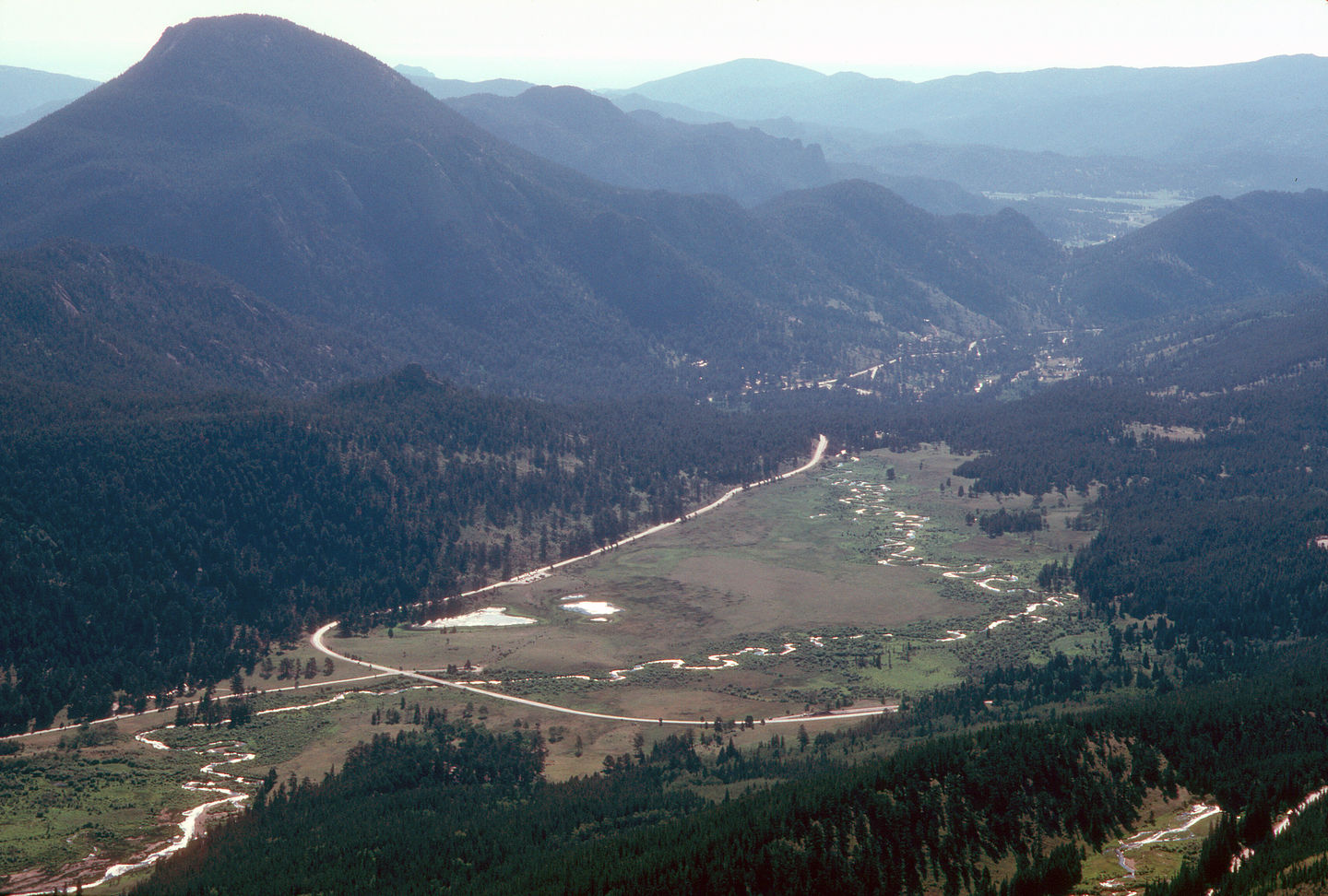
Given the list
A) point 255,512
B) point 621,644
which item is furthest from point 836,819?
point 255,512

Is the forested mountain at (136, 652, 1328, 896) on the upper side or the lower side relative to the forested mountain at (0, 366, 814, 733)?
lower

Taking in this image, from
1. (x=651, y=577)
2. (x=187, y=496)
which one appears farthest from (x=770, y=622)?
(x=187, y=496)

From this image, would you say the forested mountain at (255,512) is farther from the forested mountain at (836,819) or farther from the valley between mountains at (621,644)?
the forested mountain at (836,819)

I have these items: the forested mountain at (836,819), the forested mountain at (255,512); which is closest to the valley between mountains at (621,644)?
the forested mountain at (836,819)

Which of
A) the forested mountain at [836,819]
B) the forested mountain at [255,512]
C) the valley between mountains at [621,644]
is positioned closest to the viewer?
the forested mountain at [836,819]

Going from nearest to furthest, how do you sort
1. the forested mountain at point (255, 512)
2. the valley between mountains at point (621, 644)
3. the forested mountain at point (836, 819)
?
the forested mountain at point (836, 819) < the valley between mountains at point (621, 644) < the forested mountain at point (255, 512)

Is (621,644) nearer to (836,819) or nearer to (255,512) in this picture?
(255,512)

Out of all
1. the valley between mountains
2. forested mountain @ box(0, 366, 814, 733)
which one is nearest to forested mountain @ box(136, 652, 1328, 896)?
the valley between mountains

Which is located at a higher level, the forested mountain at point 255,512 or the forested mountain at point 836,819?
the forested mountain at point 255,512

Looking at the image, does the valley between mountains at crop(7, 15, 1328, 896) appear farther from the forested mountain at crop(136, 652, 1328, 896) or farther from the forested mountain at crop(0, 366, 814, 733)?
the forested mountain at crop(0, 366, 814, 733)

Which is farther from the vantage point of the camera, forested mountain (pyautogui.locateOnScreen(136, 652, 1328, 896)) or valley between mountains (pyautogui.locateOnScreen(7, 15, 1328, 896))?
valley between mountains (pyautogui.locateOnScreen(7, 15, 1328, 896))

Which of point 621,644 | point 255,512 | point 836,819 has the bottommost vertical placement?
point 836,819
